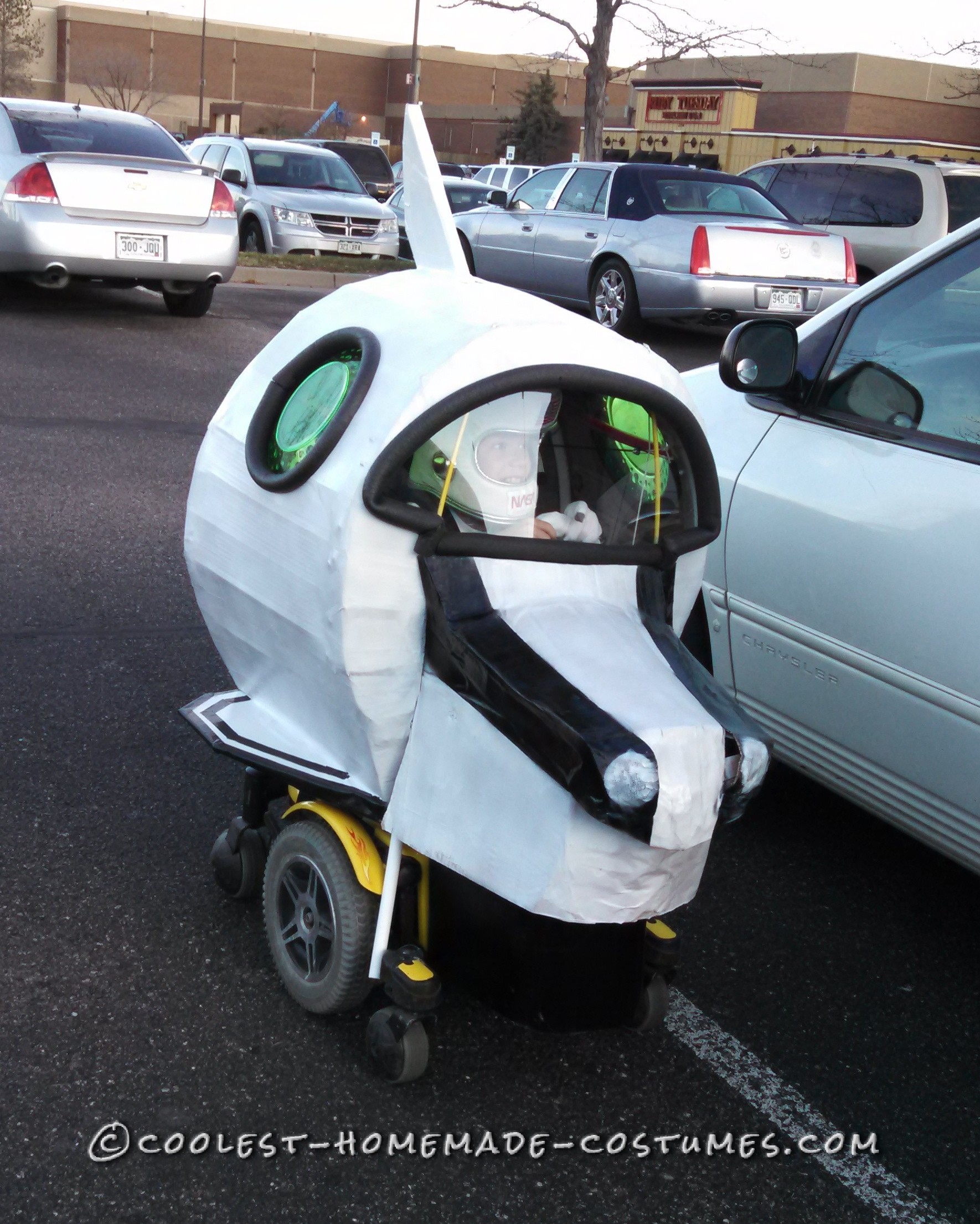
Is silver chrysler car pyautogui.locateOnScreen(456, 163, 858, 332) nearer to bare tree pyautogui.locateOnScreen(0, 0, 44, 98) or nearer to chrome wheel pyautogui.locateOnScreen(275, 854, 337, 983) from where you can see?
chrome wheel pyautogui.locateOnScreen(275, 854, 337, 983)

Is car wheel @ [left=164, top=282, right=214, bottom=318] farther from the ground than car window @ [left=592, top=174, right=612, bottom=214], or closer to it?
closer to it

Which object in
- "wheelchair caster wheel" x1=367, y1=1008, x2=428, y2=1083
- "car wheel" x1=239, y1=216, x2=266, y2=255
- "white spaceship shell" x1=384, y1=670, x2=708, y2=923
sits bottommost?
"wheelchair caster wheel" x1=367, y1=1008, x2=428, y2=1083

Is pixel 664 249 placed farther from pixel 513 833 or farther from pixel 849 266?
pixel 513 833

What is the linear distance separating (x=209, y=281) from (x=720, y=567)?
8549 millimetres

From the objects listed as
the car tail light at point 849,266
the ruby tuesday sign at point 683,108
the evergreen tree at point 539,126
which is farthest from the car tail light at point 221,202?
the evergreen tree at point 539,126

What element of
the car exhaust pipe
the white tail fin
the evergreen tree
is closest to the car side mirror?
the white tail fin

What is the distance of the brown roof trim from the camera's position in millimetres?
39594

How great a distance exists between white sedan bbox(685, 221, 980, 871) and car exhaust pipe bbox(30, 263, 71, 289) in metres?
7.78

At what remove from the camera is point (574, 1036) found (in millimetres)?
2842

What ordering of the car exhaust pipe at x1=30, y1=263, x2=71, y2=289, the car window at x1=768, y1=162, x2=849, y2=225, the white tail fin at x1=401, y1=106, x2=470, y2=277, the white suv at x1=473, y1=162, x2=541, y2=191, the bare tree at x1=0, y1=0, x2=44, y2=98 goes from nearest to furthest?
the white tail fin at x1=401, y1=106, x2=470, y2=277 < the car exhaust pipe at x1=30, y1=263, x2=71, y2=289 < the car window at x1=768, y1=162, x2=849, y2=225 < the white suv at x1=473, y1=162, x2=541, y2=191 < the bare tree at x1=0, y1=0, x2=44, y2=98

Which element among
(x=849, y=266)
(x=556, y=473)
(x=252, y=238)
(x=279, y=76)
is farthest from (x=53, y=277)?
(x=279, y=76)

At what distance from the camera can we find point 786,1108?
8.66 ft

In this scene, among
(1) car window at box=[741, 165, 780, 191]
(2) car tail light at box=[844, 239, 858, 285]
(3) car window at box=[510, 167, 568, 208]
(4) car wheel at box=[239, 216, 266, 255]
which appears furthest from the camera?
(4) car wheel at box=[239, 216, 266, 255]

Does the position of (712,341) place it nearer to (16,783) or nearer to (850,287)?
(850,287)
